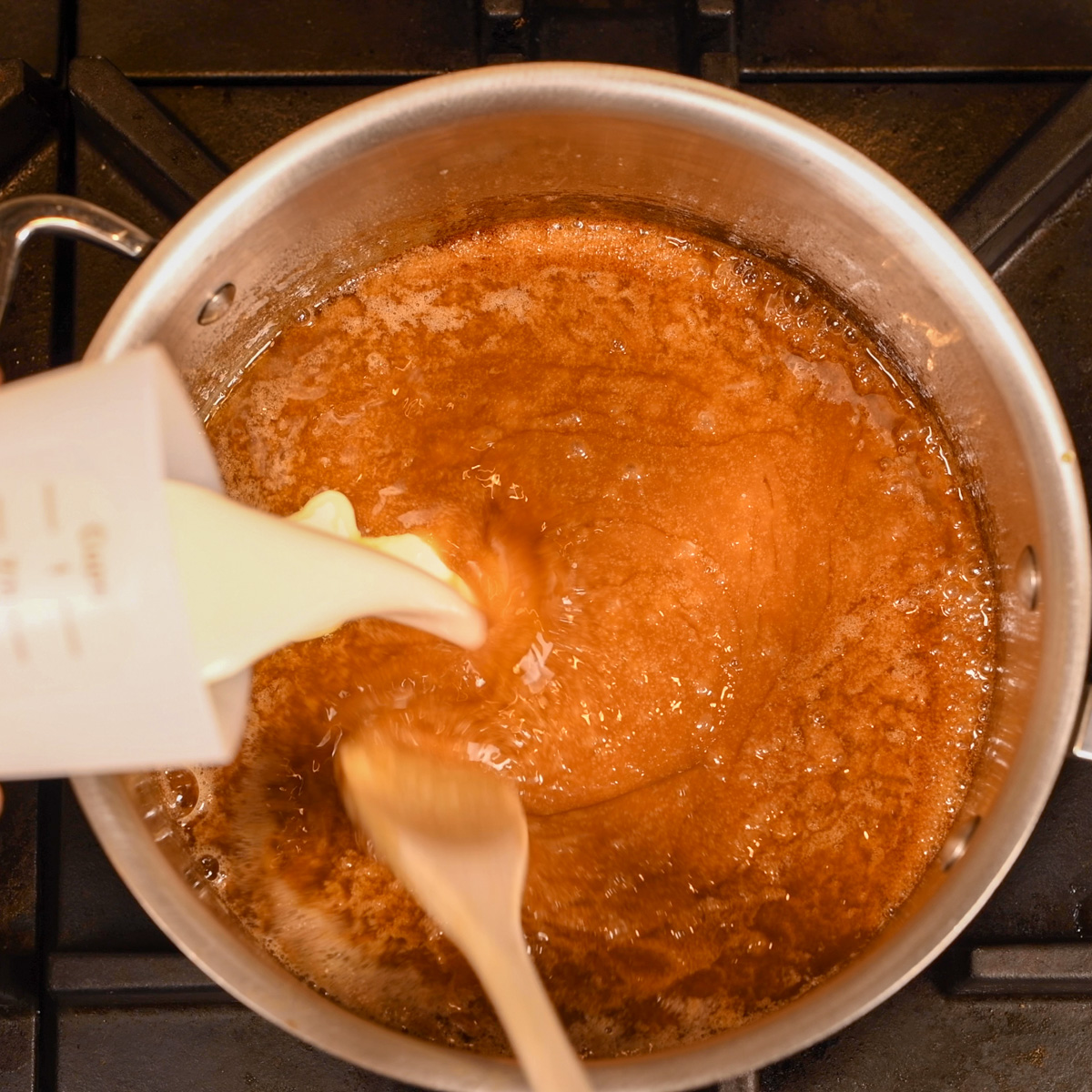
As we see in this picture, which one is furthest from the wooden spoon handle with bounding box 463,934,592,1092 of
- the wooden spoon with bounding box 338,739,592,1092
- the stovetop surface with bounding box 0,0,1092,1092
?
the stovetop surface with bounding box 0,0,1092,1092

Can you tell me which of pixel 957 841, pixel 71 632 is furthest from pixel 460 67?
pixel 957 841

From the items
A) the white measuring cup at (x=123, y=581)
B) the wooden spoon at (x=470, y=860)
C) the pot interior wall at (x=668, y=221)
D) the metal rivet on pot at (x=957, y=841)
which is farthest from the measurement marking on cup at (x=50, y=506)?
the metal rivet on pot at (x=957, y=841)

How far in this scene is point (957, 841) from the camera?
76 cm

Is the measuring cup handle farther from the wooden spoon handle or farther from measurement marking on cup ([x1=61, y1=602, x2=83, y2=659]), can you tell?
the wooden spoon handle

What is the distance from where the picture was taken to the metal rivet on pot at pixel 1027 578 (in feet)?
2.43

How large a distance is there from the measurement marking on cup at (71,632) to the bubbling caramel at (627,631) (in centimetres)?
31

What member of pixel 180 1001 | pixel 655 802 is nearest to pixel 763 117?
pixel 655 802

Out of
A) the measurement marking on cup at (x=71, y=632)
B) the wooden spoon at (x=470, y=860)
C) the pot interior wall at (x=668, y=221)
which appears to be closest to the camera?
the measurement marking on cup at (x=71, y=632)

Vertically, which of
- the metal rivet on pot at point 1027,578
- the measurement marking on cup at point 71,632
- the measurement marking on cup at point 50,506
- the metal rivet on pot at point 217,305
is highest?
the metal rivet on pot at point 1027,578

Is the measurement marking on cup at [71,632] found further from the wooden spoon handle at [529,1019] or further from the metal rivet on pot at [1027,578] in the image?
the metal rivet on pot at [1027,578]

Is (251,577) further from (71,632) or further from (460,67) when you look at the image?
(460,67)

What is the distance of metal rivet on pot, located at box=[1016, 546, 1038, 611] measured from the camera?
0.74 m

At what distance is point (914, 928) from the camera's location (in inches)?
26.8

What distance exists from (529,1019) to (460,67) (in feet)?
2.60
